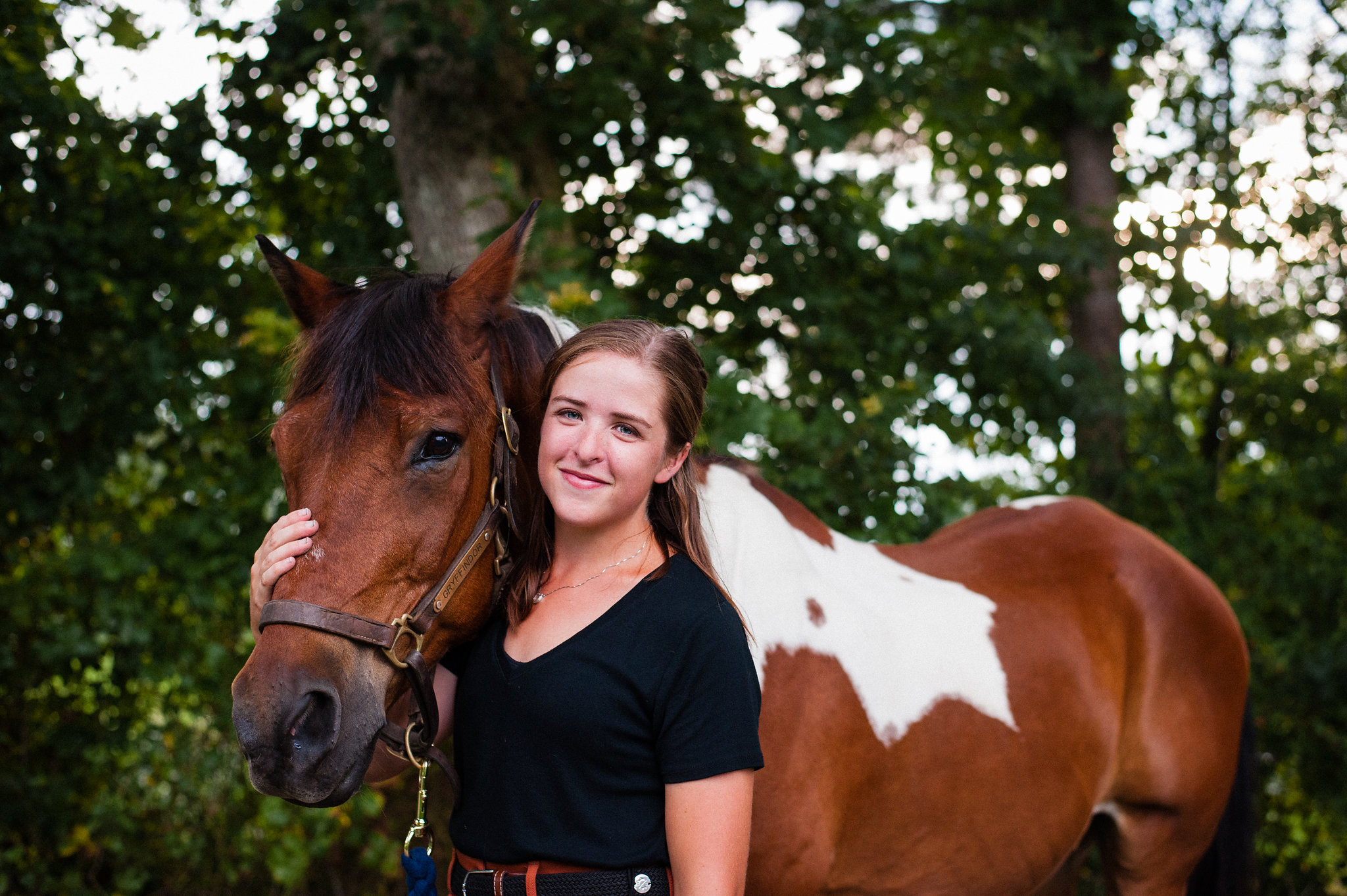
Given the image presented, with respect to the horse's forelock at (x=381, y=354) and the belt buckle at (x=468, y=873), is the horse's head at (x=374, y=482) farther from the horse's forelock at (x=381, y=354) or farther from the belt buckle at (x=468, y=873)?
the belt buckle at (x=468, y=873)

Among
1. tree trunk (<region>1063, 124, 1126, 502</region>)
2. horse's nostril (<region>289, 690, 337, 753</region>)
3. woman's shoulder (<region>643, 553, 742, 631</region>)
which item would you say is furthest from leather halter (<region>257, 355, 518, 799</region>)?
tree trunk (<region>1063, 124, 1126, 502</region>)

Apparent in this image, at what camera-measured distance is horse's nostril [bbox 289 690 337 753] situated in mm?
1316

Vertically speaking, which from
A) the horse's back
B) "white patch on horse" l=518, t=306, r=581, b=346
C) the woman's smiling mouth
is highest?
"white patch on horse" l=518, t=306, r=581, b=346

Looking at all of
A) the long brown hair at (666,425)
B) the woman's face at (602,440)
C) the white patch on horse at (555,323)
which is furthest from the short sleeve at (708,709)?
the white patch on horse at (555,323)

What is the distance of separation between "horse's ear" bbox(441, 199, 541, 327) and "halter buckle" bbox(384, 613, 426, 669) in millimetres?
602

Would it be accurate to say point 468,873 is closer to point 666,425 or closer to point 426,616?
point 426,616

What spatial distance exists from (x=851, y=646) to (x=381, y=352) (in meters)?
1.32

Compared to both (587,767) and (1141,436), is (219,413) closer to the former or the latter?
(587,767)

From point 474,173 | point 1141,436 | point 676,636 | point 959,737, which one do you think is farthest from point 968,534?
point 1141,436

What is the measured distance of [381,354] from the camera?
1567 mm

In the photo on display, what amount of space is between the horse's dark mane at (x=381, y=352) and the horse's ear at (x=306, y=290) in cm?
12

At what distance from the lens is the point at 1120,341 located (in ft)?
19.2

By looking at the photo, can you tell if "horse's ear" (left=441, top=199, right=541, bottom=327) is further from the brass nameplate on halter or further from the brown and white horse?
the brass nameplate on halter

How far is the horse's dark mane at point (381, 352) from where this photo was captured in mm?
1535
